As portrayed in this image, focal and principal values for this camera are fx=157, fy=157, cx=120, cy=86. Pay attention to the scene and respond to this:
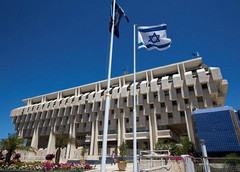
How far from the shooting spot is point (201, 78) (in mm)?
30625

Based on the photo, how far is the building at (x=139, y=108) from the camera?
31.5m

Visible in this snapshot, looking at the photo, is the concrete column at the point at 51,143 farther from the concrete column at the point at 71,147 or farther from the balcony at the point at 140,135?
the balcony at the point at 140,135

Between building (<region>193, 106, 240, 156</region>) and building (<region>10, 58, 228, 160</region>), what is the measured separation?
20.0 ft

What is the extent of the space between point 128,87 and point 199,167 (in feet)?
93.5

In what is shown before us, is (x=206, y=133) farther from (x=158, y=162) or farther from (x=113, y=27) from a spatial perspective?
(x=113, y=27)

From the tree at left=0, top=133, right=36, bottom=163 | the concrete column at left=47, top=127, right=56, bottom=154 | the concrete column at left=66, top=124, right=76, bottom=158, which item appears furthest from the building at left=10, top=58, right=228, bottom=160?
the tree at left=0, top=133, right=36, bottom=163

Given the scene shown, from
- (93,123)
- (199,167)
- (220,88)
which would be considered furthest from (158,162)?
(93,123)

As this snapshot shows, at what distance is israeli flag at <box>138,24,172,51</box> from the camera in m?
10.8

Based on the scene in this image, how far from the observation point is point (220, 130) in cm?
2255

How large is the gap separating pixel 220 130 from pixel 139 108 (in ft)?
57.1

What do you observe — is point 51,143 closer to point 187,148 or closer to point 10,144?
point 10,144

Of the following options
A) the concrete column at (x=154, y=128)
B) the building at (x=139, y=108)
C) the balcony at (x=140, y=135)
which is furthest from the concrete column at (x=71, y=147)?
the concrete column at (x=154, y=128)

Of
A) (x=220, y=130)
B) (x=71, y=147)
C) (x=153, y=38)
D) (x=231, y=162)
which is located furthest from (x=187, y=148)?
(x=71, y=147)

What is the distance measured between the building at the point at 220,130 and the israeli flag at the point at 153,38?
721 inches
